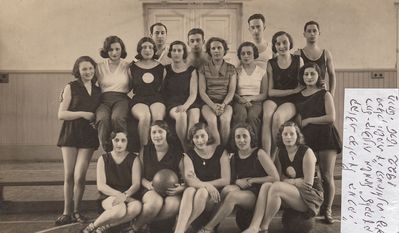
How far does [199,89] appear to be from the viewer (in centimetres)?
117

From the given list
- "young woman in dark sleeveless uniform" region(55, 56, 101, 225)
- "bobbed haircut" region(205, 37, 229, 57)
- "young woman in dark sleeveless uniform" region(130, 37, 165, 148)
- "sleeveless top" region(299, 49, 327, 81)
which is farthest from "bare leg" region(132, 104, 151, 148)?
"sleeveless top" region(299, 49, 327, 81)

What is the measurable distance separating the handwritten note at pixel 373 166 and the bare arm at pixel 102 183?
0.62 m

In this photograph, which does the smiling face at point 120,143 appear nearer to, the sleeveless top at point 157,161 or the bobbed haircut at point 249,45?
the sleeveless top at point 157,161

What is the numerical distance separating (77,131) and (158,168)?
0.25 m

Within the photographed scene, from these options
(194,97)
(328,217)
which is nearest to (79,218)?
(194,97)

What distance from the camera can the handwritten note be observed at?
3.73ft

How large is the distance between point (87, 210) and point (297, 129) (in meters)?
0.62

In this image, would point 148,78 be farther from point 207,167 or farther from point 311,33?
point 311,33

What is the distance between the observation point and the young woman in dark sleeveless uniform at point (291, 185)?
117cm

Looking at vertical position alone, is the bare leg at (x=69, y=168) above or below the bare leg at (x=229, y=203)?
above

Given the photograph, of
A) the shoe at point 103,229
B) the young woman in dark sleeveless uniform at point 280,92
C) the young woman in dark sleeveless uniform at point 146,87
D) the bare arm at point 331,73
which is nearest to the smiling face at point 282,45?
the young woman in dark sleeveless uniform at point 280,92

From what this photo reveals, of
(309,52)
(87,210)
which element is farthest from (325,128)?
(87,210)

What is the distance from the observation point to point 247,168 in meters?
1.17

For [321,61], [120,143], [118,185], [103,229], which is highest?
[321,61]
